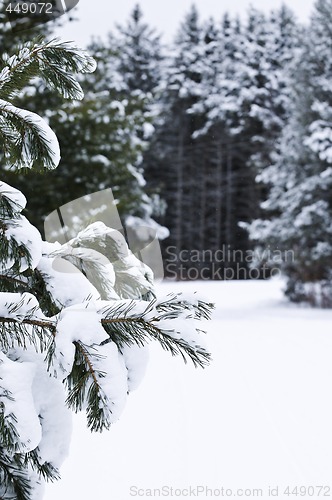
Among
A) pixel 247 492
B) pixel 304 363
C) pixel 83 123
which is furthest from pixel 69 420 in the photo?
pixel 83 123

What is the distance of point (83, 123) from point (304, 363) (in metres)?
5.04

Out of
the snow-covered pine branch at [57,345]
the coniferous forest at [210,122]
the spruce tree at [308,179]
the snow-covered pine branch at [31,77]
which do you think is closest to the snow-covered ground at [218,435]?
the snow-covered pine branch at [57,345]

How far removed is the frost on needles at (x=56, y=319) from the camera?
1.28 m

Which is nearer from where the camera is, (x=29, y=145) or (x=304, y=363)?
(x=29, y=145)

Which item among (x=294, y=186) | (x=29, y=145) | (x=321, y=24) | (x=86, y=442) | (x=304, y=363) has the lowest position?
(x=304, y=363)

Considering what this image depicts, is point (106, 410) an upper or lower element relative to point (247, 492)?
upper

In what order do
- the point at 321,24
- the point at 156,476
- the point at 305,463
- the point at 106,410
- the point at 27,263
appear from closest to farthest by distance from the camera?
the point at 106,410 → the point at 27,263 → the point at 156,476 → the point at 305,463 → the point at 321,24

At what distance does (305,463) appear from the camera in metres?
→ 3.43

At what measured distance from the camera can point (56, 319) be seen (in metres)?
1.29

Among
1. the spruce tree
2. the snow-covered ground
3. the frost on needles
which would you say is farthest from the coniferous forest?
the frost on needles

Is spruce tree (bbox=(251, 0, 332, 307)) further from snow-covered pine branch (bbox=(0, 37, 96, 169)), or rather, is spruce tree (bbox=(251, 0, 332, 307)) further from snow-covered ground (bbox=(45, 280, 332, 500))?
snow-covered pine branch (bbox=(0, 37, 96, 169))

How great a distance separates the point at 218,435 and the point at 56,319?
2960mm

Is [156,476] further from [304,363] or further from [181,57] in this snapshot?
[181,57]

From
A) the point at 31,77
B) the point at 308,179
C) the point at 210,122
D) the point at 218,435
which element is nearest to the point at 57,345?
the point at 31,77
